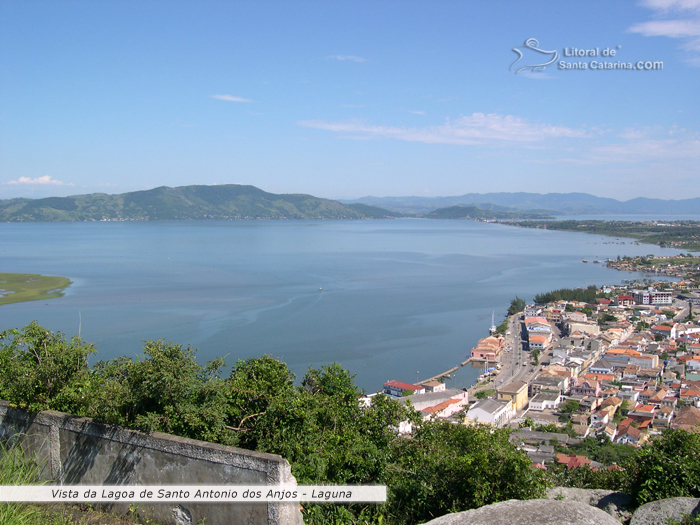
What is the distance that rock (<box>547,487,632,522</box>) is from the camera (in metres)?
3.74

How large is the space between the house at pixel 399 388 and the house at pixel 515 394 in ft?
11.5

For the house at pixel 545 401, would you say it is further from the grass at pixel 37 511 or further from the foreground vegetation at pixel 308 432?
the grass at pixel 37 511

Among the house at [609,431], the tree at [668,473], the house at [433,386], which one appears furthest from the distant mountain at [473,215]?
the tree at [668,473]

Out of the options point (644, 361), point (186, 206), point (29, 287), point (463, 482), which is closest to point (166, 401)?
point (463, 482)

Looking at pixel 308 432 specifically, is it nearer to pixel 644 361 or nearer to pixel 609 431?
pixel 609 431

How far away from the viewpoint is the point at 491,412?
1565cm

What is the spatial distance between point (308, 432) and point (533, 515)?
1.73 m

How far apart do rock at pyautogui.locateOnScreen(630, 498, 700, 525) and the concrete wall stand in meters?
2.08

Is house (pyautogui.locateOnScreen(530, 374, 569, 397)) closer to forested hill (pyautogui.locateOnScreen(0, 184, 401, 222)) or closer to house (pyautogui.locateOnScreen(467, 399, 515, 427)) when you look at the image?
house (pyautogui.locateOnScreen(467, 399, 515, 427))

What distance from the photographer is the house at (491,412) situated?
15.4 meters

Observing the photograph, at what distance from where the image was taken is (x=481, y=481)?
11.6 feet

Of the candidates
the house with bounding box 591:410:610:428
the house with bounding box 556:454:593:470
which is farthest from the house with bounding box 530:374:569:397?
the house with bounding box 556:454:593:470

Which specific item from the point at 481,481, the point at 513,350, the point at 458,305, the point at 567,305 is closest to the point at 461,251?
the point at 567,305

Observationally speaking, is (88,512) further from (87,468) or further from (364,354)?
(364,354)
